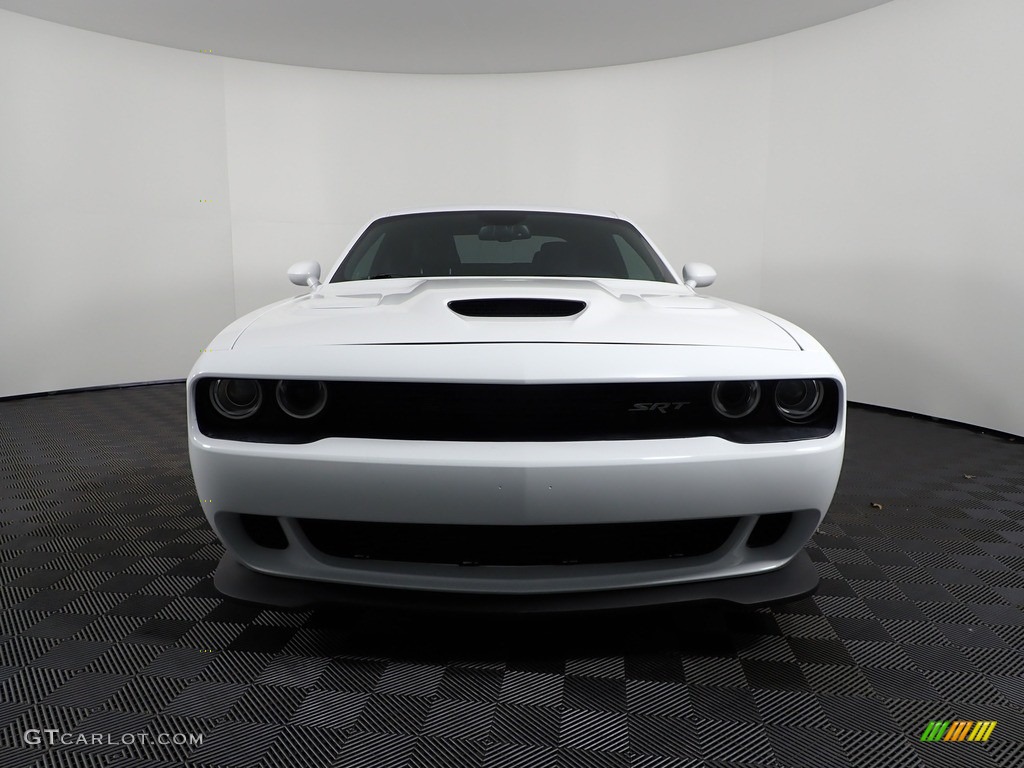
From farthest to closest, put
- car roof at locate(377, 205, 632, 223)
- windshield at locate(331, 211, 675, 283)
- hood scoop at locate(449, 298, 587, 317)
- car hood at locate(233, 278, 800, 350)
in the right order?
car roof at locate(377, 205, 632, 223), windshield at locate(331, 211, 675, 283), hood scoop at locate(449, 298, 587, 317), car hood at locate(233, 278, 800, 350)

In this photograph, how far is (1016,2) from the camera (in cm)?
386

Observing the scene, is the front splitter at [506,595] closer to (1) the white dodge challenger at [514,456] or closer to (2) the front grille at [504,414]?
(1) the white dodge challenger at [514,456]

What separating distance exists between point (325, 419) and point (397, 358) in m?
0.25

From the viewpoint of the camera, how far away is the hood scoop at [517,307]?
1.51 meters

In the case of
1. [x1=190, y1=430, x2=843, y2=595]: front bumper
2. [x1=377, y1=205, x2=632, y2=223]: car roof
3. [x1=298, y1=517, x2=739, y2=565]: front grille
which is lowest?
[x1=298, y1=517, x2=739, y2=565]: front grille

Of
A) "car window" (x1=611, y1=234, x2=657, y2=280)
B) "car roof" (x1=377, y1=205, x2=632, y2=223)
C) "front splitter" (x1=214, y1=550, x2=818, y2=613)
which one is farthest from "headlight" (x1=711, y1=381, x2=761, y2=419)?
"car roof" (x1=377, y1=205, x2=632, y2=223)

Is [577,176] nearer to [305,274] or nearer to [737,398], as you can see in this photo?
[305,274]

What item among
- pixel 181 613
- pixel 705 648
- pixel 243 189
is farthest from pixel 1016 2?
pixel 243 189

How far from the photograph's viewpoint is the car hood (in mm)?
1343

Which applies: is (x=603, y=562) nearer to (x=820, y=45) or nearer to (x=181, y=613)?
(x=181, y=613)

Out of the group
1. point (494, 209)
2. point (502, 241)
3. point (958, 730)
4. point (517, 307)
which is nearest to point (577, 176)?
point (494, 209)

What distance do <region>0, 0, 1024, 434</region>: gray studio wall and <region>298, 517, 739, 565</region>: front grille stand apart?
398 cm

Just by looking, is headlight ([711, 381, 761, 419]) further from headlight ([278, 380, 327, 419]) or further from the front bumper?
headlight ([278, 380, 327, 419])

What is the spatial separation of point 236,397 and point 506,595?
29.9 inches
